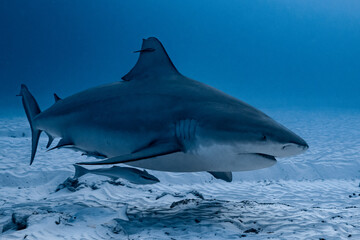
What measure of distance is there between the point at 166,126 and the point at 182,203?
4.86 ft

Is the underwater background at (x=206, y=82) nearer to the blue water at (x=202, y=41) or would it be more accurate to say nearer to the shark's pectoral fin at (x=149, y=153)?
the blue water at (x=202, y=41)

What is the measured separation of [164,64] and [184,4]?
4872 inches

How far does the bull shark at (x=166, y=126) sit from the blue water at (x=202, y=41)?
81.7 m

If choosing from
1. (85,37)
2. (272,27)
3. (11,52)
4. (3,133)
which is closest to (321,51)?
(272,27)

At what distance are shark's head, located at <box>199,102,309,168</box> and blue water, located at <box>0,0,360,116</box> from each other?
8308 centimetres

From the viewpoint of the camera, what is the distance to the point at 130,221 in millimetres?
3025

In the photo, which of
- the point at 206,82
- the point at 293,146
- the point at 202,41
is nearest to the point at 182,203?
the point at 293,146

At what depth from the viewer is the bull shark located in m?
2.26

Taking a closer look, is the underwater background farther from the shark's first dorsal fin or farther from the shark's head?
the shark's first dorsal fin

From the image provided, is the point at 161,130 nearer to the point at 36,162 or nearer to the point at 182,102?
the point at 182,102

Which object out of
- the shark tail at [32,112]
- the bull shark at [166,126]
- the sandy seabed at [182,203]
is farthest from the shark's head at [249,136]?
the shark tail at [32,112]

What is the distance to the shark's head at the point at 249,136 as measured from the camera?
83.9 inches

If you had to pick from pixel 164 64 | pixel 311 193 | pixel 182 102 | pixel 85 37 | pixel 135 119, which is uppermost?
pixel 85 37

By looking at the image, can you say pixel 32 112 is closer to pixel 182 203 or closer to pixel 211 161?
pixel 182 203
